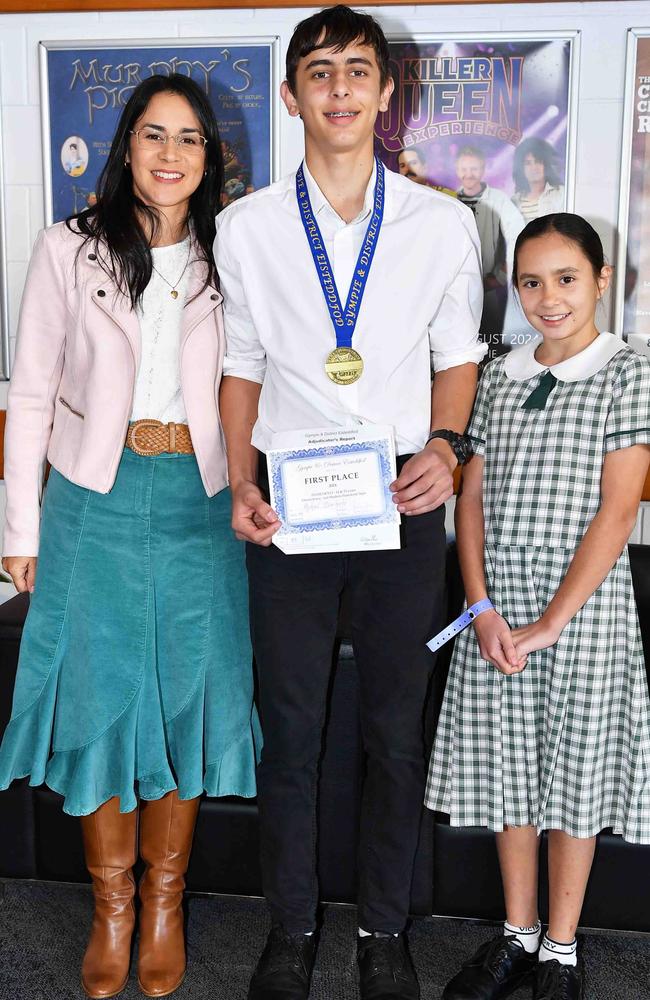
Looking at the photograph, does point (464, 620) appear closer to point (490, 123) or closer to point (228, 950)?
point (228, 950)

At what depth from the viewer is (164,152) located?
5.70 ft

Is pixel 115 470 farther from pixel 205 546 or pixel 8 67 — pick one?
pixel 8 67

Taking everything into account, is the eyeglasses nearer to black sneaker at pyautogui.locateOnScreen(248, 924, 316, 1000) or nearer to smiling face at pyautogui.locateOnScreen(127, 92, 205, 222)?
smiling face at pyautogui.locateOnScreen(127, 92, 205, 222)

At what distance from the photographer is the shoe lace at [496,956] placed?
1.80m

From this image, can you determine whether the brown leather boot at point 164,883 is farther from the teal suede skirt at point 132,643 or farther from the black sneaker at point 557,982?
the black sneaker at point 557,982

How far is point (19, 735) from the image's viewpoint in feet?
5.98

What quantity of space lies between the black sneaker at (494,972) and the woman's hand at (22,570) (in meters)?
1.14

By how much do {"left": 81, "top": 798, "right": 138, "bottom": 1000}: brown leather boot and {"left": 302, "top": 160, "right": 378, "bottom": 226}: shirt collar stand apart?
1.21 m

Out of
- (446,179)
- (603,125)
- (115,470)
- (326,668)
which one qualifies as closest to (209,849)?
(326,668)

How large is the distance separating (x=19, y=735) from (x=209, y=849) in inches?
21.5

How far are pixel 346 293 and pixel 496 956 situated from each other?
132 cm

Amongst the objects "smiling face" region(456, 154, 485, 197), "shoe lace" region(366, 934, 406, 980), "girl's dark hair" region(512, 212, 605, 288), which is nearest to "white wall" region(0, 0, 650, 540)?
"smiling face" region(456, 154, 485, 197)

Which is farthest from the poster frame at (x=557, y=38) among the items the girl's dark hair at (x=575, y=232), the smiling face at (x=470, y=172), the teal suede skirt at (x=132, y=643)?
the teal suede skirt at (x=132, y=643)

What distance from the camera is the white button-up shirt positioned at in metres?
1.69
